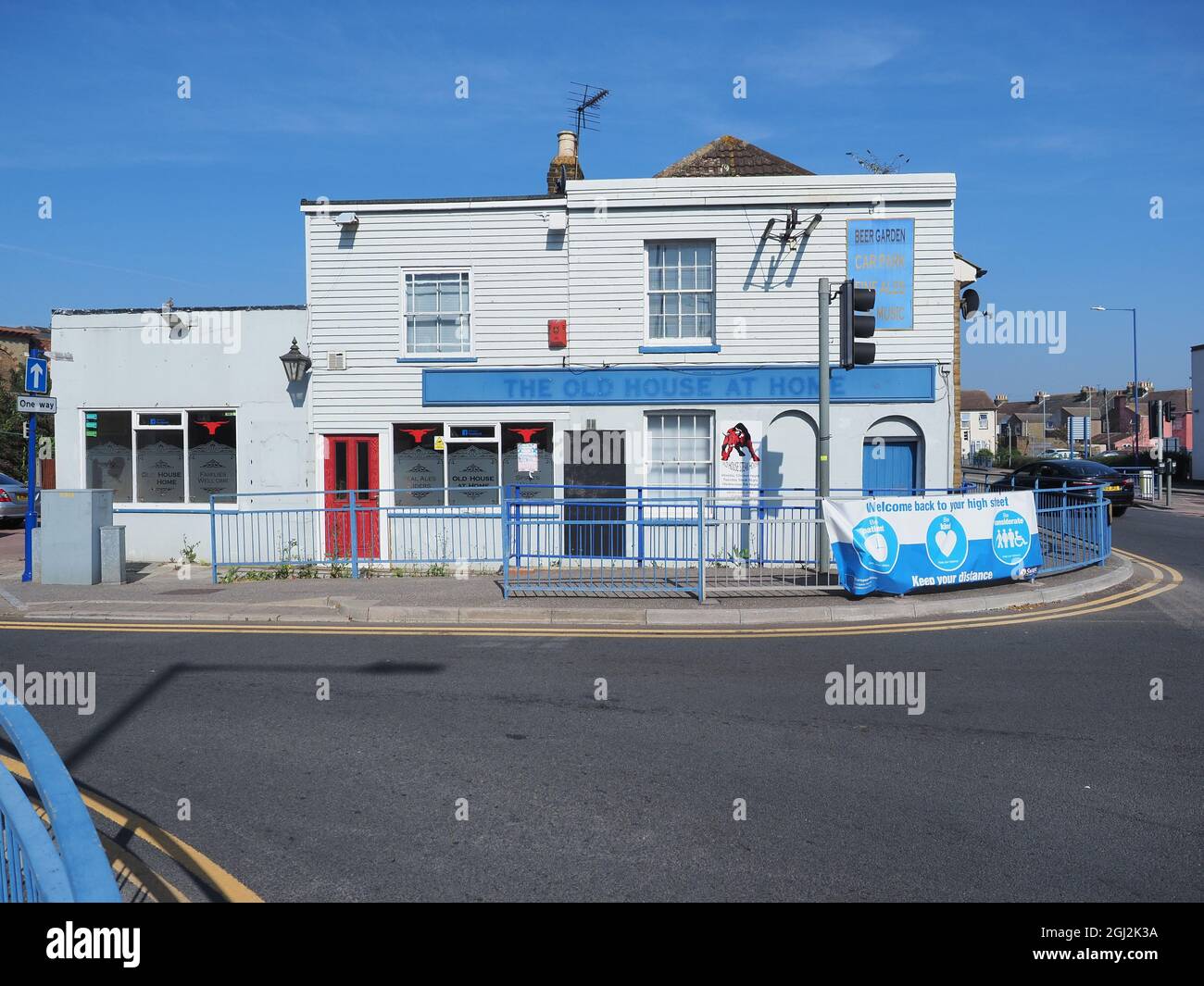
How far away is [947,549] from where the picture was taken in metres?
12.5

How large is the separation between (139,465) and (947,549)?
13.7m

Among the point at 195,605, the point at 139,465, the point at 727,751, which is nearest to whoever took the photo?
the point at 727,751

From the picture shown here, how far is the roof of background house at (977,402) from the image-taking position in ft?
375

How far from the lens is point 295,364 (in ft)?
54.8

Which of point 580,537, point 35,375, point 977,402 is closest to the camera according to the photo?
point 580,537

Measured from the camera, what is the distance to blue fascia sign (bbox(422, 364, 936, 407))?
16359 millimetres

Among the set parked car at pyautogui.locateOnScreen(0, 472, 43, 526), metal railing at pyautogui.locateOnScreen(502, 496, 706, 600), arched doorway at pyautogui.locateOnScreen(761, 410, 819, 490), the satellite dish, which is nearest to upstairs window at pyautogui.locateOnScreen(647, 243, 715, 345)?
arched doorway at pyautogui.locateOnScreen(761, 410, 819, 490)

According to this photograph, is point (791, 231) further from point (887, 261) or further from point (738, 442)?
point (738, 442)

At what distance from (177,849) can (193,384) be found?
45.0 feet

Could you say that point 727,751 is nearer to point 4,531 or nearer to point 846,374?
point 846,374

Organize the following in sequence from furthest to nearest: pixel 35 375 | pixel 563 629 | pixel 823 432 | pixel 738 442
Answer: pixel 738 442 → pixel 35 375 → pixel 823 432 → pixel 563 629

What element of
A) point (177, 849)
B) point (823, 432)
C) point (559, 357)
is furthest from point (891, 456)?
point (177, 849)

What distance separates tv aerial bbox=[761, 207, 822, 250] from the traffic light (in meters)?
3.92
